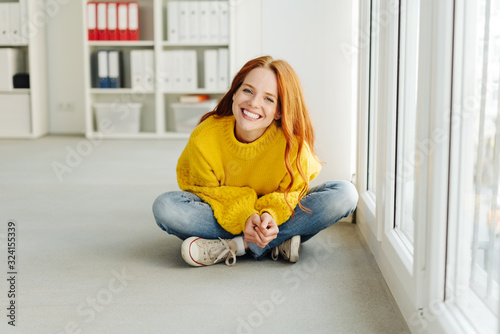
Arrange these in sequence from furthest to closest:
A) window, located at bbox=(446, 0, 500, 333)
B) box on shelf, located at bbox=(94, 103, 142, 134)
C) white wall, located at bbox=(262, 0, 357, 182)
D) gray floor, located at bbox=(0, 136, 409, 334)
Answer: box on shelf, located at bbox=(94, 103, 142, 134) < white wall, located at bbox=(262, 0, 357, 182) < gray floor, located at bbox=(0, 136, 409, 334) < window, located at bbox=(446, 0, 500, 333)

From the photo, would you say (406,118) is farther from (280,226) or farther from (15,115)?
(15,115)

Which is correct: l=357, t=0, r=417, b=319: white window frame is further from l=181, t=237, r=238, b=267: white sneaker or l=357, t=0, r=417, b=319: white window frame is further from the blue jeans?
l=181, t=237, r=238, b=267: white sneaker

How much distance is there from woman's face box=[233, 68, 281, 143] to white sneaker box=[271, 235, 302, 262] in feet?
0.97

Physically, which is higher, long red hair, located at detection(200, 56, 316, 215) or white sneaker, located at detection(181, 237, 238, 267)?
long red hair, located at detection(200, 56, 316, 215)

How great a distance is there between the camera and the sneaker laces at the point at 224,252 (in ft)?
5.53

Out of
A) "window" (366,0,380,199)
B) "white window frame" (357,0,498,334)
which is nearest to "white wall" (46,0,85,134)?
"window" (366,0,380,199)

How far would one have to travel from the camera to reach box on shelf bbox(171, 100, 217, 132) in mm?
4559

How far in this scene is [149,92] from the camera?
459cm

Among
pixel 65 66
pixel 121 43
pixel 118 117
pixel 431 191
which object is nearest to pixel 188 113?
pixel 118 117

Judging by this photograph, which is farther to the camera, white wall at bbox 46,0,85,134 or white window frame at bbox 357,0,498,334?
white wall at bbox 46,0,85,134

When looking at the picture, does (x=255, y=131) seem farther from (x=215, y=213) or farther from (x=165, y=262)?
(x=165, y=262)

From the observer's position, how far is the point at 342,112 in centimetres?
210

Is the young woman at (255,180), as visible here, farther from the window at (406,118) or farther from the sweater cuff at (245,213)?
the window at (406,118)

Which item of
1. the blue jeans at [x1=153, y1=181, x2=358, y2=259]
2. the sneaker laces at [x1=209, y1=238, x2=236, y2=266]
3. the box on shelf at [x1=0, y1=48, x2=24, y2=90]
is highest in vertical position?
the box on shelf at [x1=0, y1=48, x2=24, y2=90]
